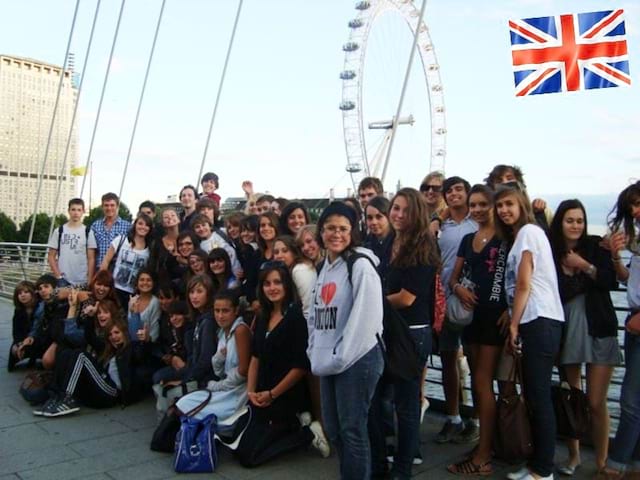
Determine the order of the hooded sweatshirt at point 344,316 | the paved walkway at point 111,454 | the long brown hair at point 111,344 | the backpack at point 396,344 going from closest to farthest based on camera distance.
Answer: the hooded sweatshirt at point 344,316
the backpack at point 396,344
the paved walkway at point 111,454
the long brown hair at point 111,344

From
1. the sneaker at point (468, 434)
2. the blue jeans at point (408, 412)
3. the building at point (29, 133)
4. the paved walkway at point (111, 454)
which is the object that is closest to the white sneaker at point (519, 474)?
the paved walkway at point (111, 454)

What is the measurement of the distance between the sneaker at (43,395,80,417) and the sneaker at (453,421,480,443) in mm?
2721

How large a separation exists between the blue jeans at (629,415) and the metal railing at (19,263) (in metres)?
9.13

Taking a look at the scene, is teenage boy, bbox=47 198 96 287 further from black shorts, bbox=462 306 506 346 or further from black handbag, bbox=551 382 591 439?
black handbag, bbox=551 382 591 439

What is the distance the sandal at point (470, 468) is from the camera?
3318 mm

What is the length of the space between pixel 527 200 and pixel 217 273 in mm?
2340

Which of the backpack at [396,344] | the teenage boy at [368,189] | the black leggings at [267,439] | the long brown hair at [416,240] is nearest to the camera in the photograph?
the backpack at [396,344]

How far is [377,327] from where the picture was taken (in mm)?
2760

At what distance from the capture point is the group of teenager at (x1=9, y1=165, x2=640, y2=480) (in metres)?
2.88

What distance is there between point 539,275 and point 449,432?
134cm

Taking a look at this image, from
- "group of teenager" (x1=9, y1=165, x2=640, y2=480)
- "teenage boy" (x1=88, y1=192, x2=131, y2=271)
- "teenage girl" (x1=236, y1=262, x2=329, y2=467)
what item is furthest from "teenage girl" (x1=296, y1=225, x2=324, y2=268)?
"teenage boy" (x1=88, y1=192, x2=131, y2=271)

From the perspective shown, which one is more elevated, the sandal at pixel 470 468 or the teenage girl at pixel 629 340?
the teenage girl at pixel 629 340

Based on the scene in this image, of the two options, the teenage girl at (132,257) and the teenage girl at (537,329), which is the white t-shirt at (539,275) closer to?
the teenage girl at (537,329)

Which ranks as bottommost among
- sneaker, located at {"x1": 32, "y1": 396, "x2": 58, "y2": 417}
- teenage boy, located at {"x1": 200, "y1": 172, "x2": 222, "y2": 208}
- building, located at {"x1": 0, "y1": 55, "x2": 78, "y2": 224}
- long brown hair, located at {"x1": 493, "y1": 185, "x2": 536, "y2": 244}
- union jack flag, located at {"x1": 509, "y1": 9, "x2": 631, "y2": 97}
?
sneaker, located at {"x1": 32, "y1": 396, "x2": 58, "y2": 417}
